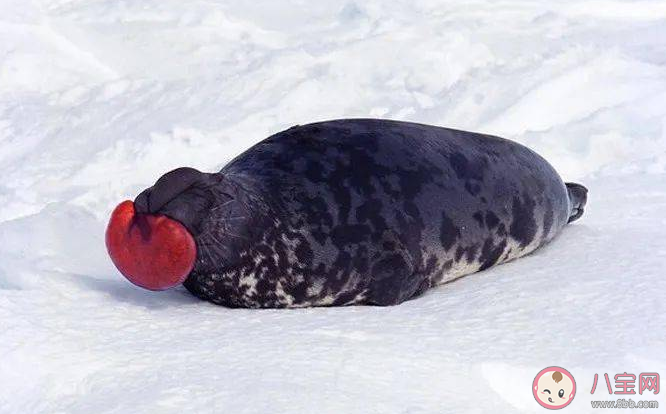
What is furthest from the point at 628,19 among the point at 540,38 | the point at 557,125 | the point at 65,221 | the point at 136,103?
the point at 65,221

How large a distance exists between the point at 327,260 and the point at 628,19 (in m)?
4.88

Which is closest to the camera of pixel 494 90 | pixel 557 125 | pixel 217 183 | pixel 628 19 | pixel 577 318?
pixel 577 318

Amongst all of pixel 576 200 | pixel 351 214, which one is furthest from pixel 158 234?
pixel 576 200

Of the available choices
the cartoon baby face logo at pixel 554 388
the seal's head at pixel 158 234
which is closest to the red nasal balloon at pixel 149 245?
the seal's head at pixel 158 234

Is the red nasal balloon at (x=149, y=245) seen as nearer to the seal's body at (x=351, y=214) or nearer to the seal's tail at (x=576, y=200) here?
the seal's body at (x=351, y=214)

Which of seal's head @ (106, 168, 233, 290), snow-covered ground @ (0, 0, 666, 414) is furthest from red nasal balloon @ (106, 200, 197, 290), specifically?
snow-covered ground @ (0, 0, 666, 414)

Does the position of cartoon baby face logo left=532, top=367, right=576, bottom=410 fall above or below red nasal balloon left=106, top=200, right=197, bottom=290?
below

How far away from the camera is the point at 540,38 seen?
607 centimetres

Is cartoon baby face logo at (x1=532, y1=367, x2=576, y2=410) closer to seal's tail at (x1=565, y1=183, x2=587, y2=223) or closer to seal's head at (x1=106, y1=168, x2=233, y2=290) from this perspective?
seal's head at (x1=106, y1=168, x2=233, y2=290)

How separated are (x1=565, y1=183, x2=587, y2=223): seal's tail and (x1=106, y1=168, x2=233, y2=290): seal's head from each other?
149 centimetres

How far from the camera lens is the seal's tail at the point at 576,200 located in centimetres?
333

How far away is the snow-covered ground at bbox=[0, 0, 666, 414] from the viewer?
184cm

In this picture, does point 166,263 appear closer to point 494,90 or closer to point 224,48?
point 494,90

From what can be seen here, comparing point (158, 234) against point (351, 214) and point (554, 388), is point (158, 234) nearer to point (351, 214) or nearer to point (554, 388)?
point (351, 214)
